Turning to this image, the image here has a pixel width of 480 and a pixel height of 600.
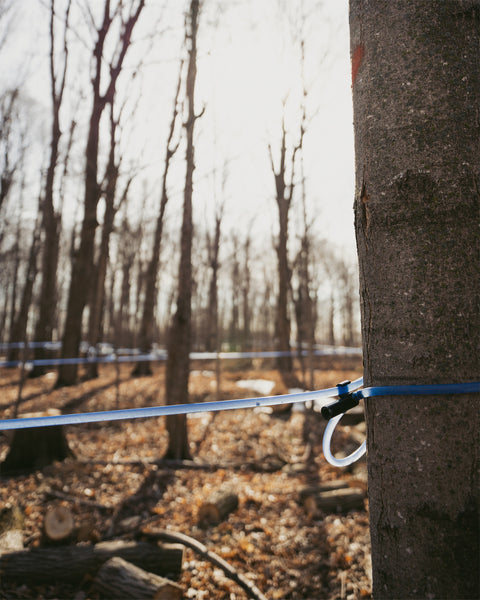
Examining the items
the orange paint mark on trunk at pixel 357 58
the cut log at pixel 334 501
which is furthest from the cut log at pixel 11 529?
the orange paint mark on trunk at pixel 357 58

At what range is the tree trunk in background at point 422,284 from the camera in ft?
3.19

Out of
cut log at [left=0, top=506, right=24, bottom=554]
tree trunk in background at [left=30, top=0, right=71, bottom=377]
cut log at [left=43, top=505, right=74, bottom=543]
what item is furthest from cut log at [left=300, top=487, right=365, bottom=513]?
tree trunk in background at [left=30, top=0, right=71, bottom=377]

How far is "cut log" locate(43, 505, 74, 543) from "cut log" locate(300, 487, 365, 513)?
2396 millimetres

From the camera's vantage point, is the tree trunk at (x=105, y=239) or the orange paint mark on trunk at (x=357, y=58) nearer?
the orange paint mark on trunk at (x=357, y=58)

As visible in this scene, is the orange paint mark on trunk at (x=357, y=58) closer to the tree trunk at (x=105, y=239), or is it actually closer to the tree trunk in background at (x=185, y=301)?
the tree trunk in background at (x=185, y=301)

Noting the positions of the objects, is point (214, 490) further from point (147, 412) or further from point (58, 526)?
point (147, 412)

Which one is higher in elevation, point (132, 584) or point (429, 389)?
point (429, 389)

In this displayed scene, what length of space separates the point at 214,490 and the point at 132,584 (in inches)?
81.2

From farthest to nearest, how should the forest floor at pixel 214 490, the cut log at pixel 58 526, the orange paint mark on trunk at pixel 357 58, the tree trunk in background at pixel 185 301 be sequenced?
the tree trunk in background at pixel 185 301
the cut log at pixel 58 526
the forest floor at pixel 214 490
the orange paint mark on trunk at pixel 357 58

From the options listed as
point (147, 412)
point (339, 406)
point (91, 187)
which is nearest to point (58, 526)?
point (147, 412)

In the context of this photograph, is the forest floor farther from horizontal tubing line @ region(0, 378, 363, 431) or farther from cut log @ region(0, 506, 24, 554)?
horizontal tubing line @ region(0, 378, 363, 431)

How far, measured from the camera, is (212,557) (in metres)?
3.06

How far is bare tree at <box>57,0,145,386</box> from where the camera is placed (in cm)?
821

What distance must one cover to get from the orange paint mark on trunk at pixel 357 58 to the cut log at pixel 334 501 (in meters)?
4.16
